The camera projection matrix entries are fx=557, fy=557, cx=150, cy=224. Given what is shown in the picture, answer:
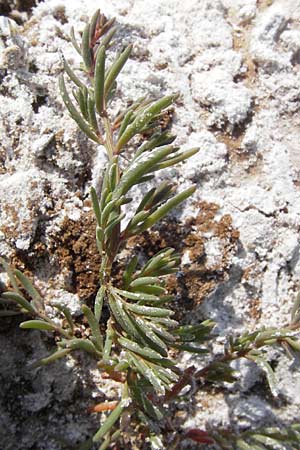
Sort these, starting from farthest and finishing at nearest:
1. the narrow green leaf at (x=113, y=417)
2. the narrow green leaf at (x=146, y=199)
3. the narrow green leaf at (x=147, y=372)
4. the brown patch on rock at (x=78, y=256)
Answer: the brown patch on rock at (x=78, y=256) → the narrow green leaf at (x=146, y=199) → the narrow green leaf at (x=113, y=417) → the narrow green leaf at (x=147, y=372)

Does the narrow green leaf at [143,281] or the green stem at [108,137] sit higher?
the green stem at [108,137]

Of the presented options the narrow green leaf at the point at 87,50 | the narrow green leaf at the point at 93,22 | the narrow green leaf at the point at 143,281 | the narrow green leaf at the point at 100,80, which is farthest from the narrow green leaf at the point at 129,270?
the narrow green leaf at the point at 93,22

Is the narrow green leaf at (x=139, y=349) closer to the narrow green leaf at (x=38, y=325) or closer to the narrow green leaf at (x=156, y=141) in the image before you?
the narrow green leaf at (x=38, y=325)

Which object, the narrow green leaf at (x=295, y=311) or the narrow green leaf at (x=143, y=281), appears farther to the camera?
the narrow green leaf at (x=295, y=311)

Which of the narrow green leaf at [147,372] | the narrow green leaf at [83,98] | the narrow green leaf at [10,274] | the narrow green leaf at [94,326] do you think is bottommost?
the narrow green leaf at [147,372]

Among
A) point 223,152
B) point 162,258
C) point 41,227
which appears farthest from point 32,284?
point 223,152

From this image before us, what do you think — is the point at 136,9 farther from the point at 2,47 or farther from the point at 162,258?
the point at 162,258
